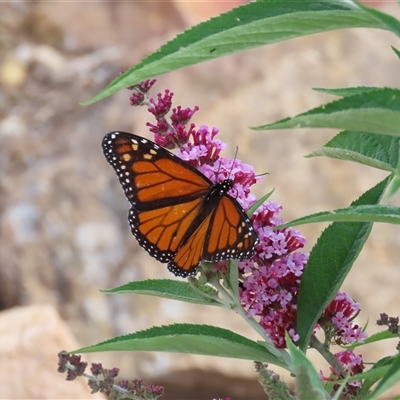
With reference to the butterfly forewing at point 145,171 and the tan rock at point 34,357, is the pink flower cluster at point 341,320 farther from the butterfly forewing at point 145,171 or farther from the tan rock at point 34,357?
the tan rock at point 34,357

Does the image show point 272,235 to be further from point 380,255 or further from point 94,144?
point 94,144

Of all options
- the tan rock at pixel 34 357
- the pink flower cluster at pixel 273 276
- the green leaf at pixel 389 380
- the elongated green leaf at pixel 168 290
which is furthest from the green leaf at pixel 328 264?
Result: the tan rock at pixel 34 357

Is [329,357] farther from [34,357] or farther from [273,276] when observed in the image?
[34,357]

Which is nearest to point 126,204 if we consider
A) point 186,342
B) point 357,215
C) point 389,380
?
point 186,342

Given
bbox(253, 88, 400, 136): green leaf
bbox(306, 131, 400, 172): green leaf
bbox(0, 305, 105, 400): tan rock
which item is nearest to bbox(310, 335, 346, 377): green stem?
bbox(306, 131, 400, 172): green leaf

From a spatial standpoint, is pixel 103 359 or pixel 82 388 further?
pixel 103 359

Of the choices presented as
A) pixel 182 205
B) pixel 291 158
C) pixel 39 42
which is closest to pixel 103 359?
pixel 291 158

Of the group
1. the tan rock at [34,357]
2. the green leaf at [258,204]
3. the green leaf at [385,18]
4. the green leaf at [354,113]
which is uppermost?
the tan rock at [34,357]
